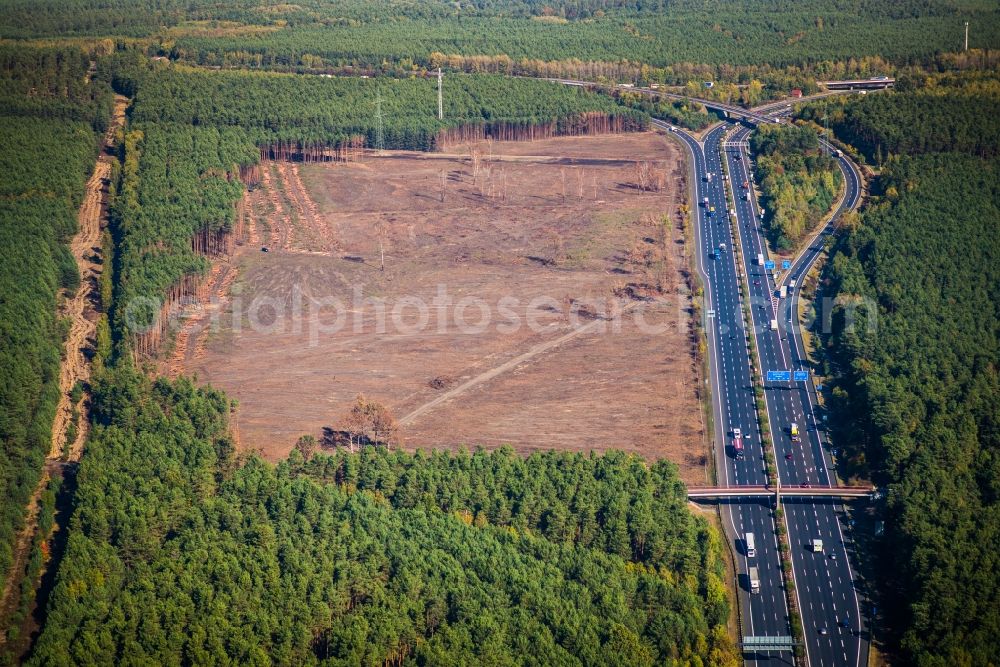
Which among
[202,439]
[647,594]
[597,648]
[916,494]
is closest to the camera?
[597,648]

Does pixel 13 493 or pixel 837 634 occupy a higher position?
pixel 13 493

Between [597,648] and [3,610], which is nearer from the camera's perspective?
[597,648]

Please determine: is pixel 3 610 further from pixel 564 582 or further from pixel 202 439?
pixel 564 582

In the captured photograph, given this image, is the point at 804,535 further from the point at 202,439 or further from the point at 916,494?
the point at 202,439

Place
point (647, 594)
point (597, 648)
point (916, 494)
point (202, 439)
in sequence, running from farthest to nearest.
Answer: point (202, 439) → point (916, 494) → point (647, 594) → point (597, 648)

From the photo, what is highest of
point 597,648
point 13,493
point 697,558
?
point 13,493

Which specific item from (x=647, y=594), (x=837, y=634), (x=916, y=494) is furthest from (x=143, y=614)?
(x=916, y=494)
